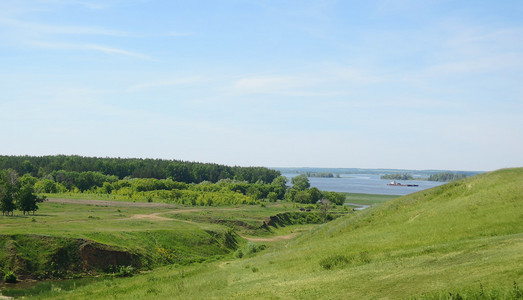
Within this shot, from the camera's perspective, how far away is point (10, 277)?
5028cm

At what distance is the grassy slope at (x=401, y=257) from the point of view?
Answer: 874 inches

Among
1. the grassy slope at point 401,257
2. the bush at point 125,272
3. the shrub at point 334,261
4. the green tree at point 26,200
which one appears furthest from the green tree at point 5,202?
the shrub at point 334,261

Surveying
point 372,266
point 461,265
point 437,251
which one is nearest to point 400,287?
point 461,265

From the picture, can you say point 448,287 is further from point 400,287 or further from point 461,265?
point 461,265

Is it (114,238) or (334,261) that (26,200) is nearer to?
(114,238)

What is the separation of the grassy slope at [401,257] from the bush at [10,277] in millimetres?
14209

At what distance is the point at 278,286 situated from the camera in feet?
89.4

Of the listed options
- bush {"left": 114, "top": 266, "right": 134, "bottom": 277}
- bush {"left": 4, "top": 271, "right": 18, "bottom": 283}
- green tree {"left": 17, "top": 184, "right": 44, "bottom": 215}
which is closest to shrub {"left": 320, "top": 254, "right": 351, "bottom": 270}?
bush {"left": 114, "top": 266, "right": 134, "bottom": 277}

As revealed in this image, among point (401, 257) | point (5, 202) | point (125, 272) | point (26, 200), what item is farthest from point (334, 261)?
point (26, 200)

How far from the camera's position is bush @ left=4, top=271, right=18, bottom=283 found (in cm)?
5006

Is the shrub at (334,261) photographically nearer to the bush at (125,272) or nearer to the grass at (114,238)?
the grass at (114,238)

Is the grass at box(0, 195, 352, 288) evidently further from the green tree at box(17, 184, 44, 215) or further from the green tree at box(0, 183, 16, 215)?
the green tree at box(17, 184, 44, 215)

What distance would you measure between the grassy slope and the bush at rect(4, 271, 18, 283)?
14209 millimetres

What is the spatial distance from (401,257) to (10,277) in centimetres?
4383
